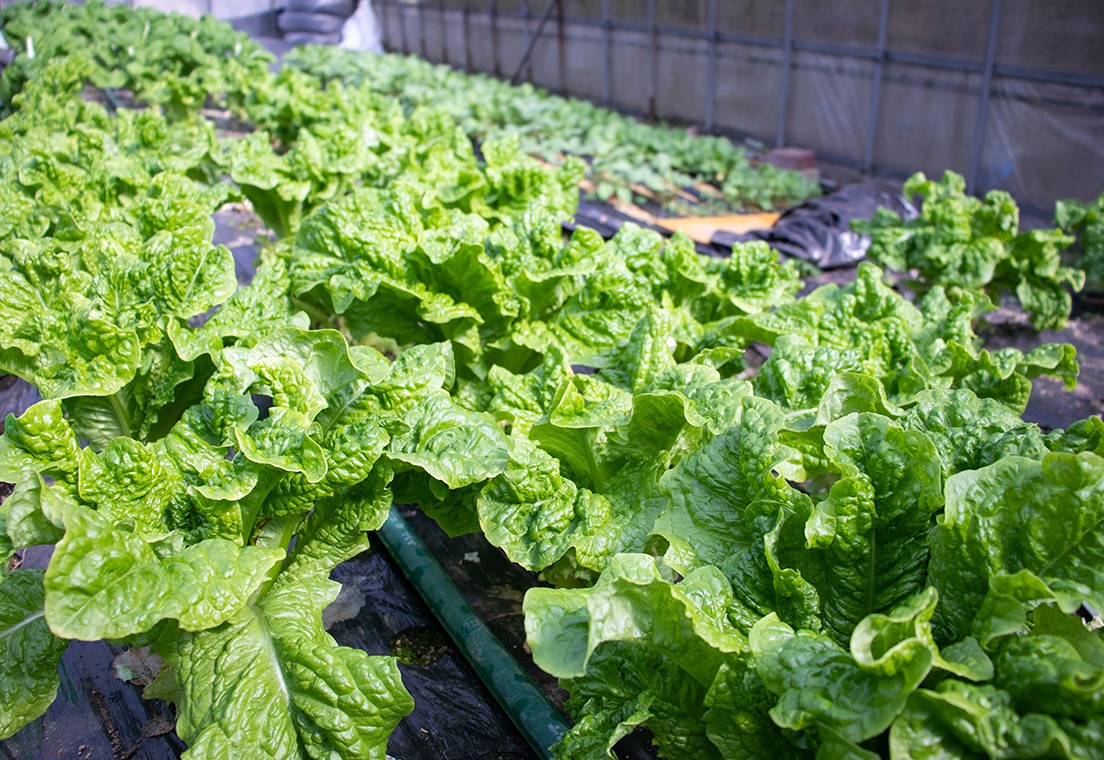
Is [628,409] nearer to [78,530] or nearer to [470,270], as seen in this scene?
[470,270]

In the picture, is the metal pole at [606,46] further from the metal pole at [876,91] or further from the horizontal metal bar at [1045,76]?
the horizontal metal bar at [1045,76]

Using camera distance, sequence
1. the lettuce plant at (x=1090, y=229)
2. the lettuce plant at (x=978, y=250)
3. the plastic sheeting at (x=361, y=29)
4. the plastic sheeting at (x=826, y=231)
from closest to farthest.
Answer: the lettuce plant at (x=978, y=250) < the lettuce plant at (x=1090, y=229) < the plastic sheeting at (x=826, y=231) < the plastic sheeting at (x=361, y=29)

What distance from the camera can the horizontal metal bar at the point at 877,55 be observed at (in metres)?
6.24

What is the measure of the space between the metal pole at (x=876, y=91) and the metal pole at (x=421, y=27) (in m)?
10.6

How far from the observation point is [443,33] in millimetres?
14945

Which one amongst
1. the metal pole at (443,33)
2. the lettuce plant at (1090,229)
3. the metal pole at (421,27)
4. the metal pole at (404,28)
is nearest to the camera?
the lettuce plant at (1090,229)

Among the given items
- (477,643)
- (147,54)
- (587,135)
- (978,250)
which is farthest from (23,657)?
(147,54)

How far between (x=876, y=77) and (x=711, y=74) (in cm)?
236

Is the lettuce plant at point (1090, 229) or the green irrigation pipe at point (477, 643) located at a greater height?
the lettuce plant at point (1090, 229)

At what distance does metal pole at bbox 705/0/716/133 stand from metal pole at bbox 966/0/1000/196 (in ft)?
11.3

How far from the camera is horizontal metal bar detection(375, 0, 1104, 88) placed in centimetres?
624

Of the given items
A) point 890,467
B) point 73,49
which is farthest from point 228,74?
point 890,467

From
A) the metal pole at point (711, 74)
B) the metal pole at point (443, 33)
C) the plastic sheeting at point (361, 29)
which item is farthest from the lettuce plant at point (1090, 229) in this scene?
the plastic sheeting at point (361, 29)

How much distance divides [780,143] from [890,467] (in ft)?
27.1
